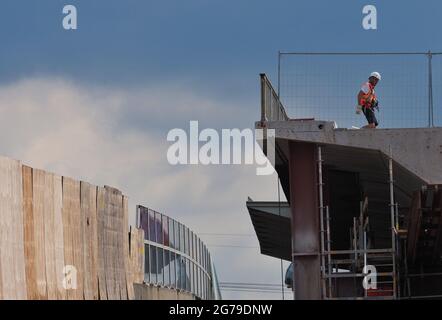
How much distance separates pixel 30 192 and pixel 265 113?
253 inches

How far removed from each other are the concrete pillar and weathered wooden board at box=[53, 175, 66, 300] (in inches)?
224

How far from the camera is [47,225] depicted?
26750 millimetres

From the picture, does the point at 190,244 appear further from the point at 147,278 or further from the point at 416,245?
the point at 416,245

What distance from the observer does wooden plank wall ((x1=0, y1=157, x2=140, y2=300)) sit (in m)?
24.5

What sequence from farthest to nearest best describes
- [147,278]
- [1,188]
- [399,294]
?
[147,278]
[399,294]
[1,188]

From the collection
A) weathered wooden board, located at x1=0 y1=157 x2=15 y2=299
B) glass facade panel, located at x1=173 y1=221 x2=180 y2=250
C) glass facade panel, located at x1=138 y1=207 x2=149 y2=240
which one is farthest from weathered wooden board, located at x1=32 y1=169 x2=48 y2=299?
glass facade panel, located at x1=173 y1=221 x2=180 y2=250

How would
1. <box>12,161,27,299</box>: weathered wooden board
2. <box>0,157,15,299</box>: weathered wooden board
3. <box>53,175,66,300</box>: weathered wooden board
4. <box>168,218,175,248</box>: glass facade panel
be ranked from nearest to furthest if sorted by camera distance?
<box>0,157,15,299</box>: weathered wooden board
<box>12,161,27,299</box>: weathered wooden board
<box>53,175,66,300</box>: weathered wooden board
<box>168,218,175,248</box>: glass facade panel

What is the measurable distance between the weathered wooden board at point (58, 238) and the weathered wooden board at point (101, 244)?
3.22m

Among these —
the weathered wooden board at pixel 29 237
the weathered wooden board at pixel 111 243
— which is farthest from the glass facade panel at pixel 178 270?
the weathered wooden board at pixel 29 237

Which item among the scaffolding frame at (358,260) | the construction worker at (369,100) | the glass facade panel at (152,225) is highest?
the construction worker at (369,100)

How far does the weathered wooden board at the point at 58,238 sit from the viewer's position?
2712cm

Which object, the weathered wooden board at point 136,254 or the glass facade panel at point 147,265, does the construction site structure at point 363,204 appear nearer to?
the weathered wooden board at point 136,254

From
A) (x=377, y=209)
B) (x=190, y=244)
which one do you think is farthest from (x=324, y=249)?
(x=190, y=244)

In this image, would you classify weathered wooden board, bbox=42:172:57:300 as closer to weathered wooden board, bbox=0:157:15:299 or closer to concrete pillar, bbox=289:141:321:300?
weathered wooden board, bbox=0:157:15:299
